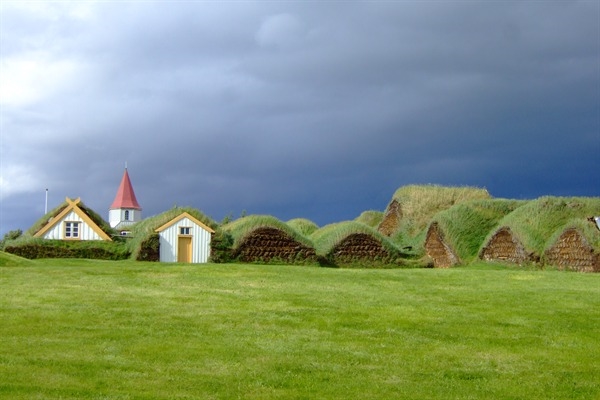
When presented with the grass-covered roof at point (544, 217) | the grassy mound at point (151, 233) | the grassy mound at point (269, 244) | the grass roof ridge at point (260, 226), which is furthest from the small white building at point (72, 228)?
the grass-covered roof at point (544, 217)

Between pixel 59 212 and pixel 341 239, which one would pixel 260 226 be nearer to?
pixel 341 239

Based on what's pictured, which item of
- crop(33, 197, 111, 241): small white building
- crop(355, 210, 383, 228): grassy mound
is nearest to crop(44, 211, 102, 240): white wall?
crop(33, 197, 111, 241): small white building

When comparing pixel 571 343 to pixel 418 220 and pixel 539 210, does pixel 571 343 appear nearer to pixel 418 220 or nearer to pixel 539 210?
pixel 539 210

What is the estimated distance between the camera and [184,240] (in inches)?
1518

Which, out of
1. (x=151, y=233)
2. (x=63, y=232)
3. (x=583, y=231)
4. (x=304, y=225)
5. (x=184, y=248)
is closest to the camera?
(x=583, y=231)

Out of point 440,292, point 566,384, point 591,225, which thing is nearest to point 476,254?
point 591,225

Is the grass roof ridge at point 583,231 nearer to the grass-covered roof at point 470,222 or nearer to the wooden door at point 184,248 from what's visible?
the grass-covered roof at point 470,222

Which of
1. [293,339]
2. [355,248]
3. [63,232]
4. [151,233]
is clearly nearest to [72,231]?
[63,232]

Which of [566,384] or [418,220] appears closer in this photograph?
[566,384]

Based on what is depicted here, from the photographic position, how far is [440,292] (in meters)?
20.5

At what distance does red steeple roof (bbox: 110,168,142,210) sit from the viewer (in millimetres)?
66438

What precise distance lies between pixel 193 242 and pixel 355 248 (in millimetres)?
8530

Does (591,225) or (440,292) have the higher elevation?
(591,225)

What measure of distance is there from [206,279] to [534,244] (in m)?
19.2
